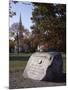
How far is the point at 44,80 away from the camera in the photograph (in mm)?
2041

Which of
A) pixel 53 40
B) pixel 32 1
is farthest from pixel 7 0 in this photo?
pixel 53 40

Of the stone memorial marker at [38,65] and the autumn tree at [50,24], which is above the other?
the autumn tree at [50,24]

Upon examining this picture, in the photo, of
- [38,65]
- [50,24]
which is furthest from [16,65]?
[50,24]

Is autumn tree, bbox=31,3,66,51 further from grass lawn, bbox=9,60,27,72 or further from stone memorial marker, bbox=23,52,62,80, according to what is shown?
grass lawn, bbox=9,60,27,72

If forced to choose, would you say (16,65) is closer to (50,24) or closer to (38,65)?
(38,65)

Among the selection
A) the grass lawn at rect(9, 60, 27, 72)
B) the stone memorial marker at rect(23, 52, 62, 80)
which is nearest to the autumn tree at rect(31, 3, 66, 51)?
the stone memorial marker at rect(23, 52, 62, 80)

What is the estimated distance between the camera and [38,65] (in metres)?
2.03

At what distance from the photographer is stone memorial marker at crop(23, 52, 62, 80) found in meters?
2.01

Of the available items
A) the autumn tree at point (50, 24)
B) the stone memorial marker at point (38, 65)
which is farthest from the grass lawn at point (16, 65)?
the autumn tree at point (50, 24)

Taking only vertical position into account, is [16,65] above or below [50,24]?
below

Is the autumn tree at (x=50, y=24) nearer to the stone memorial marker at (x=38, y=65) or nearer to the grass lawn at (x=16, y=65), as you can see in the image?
the stone memorial marker at (x=38, y=65)

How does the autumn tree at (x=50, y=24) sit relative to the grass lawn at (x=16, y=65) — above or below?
above

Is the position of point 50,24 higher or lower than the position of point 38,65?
higher

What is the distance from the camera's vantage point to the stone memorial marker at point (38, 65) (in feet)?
6.59
